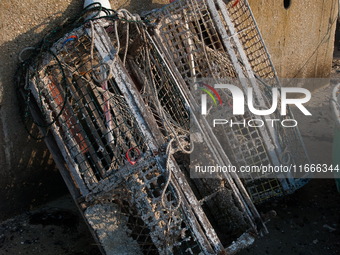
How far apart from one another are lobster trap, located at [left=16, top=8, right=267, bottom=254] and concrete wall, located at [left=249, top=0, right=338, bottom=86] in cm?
221

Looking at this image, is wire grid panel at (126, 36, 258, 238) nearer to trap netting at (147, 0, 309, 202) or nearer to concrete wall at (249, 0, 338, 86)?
trap netting at (147, 0, 309, 202)

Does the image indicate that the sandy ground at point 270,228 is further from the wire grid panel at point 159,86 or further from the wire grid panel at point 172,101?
the wire grid panel at point 159,86

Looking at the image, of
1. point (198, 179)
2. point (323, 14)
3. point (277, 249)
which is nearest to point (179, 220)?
point (198, 179)

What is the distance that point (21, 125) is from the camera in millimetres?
2295

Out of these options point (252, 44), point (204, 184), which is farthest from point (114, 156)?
point (252, 44)

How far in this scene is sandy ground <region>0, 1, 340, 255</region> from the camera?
2115 millimetres

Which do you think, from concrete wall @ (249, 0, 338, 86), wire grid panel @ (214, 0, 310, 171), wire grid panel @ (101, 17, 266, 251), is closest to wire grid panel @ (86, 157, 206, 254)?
wire grid panel @ (101, 17, 266, 251)

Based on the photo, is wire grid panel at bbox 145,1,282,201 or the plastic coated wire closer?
the plastic coated wire

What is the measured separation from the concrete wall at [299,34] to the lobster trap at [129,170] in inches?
86.9

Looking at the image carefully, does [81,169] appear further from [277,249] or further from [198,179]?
[277,249]

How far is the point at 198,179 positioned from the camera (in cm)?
236

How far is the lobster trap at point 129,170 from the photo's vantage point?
66.2 inches

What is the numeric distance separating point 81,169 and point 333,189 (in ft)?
7.11

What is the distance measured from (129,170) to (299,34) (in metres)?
3.61
